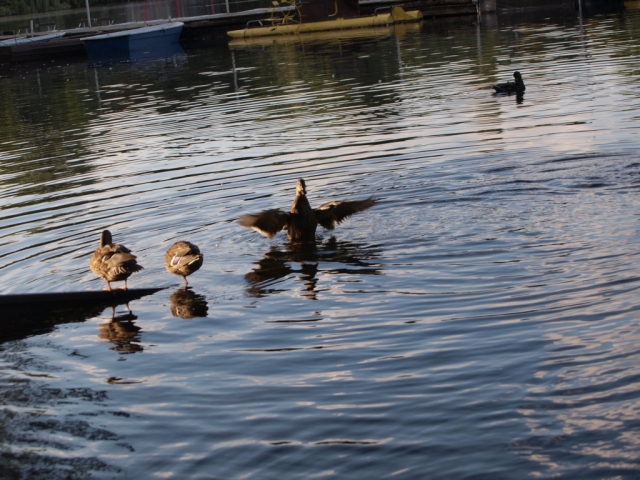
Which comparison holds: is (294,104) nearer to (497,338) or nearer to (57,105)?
(57,105)

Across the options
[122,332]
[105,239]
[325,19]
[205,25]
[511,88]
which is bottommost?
[122,332]

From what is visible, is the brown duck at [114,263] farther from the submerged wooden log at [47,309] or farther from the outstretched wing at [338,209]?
the outstretched wing at [338,209]

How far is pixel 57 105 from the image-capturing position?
91.3 feet

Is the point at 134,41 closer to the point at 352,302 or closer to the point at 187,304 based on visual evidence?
the point at 187,304

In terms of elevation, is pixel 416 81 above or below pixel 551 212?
above

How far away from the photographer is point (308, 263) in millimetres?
9711

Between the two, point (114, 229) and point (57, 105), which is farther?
point (57, 105)

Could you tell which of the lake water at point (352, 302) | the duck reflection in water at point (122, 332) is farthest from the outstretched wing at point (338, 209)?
the duck reflection in water at point (122, 332)

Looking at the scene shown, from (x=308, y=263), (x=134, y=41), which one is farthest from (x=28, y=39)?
(x=308, y=263)

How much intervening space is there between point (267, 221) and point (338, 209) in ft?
2.96

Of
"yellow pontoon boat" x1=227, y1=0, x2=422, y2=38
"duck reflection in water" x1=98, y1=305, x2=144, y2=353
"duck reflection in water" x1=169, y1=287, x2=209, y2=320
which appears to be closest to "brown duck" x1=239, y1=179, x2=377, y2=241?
"duck reflection in water" x1=169, y1=287, x2=209, y2=320

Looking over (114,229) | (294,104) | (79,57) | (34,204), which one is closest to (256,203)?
(114,229)

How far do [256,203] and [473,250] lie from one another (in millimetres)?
3925

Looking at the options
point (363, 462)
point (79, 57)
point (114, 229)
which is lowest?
point (363, 462)
